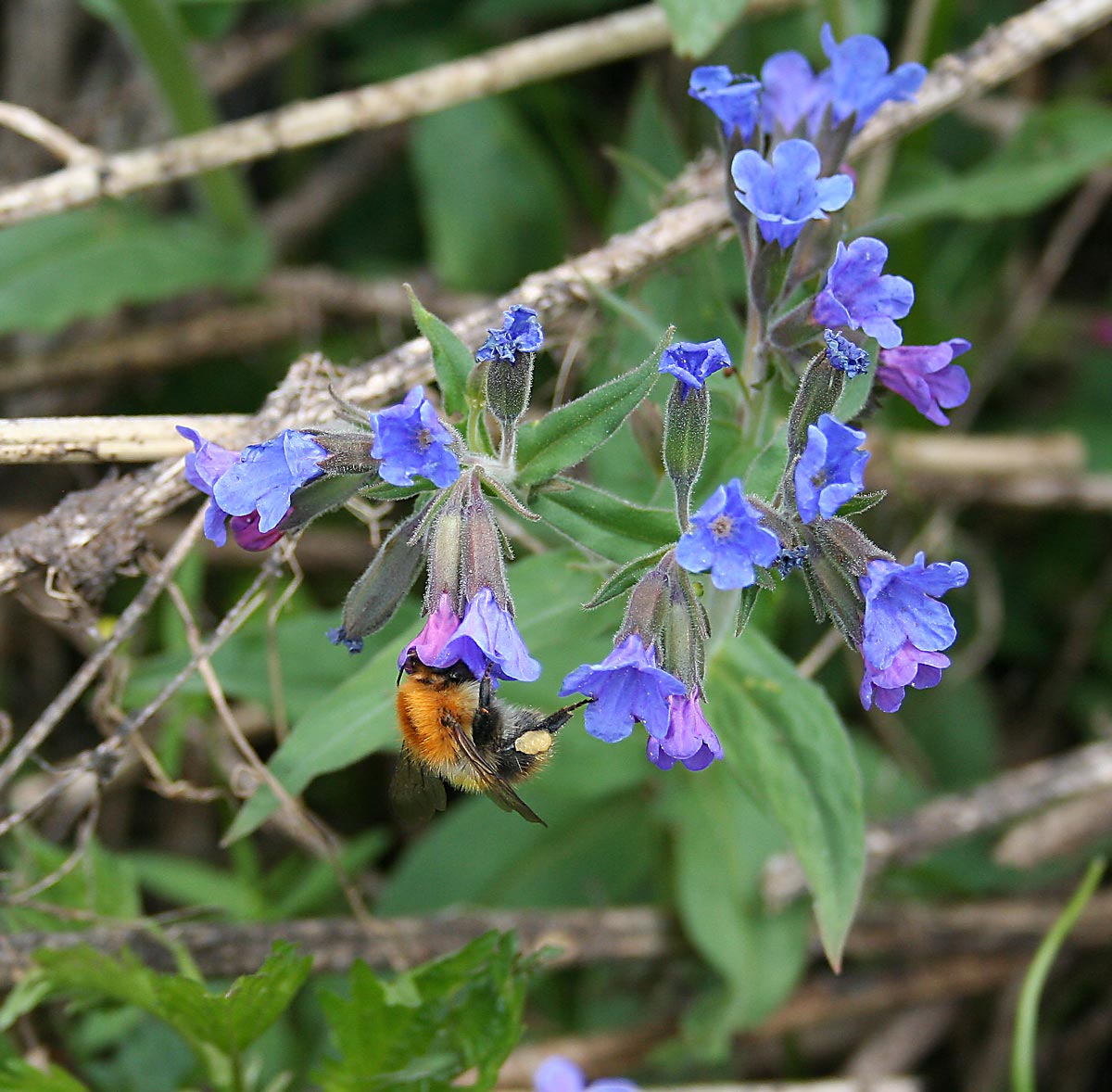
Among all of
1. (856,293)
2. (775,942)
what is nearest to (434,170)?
(856,293)

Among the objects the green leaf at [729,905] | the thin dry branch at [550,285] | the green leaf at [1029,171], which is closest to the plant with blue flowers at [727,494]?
the thin dry branch at [550,285]

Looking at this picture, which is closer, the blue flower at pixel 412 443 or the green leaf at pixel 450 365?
the blue flower at pixel 412 443

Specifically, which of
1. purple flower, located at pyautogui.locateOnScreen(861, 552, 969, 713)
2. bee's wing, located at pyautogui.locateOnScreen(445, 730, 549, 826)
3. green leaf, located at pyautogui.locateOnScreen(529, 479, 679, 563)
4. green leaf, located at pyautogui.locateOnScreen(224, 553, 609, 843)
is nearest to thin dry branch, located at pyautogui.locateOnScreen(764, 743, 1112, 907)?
green leaf, located at pyautogui.locateOnScreen(224, 553, 609, 843)

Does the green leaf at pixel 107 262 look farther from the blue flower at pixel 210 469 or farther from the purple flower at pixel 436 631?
the purple flower at pixel 436 631

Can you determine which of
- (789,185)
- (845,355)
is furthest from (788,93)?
(845,355)

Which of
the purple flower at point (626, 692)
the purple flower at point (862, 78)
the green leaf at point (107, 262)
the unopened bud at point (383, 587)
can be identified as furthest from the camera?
the green leaf at point (107, 262)

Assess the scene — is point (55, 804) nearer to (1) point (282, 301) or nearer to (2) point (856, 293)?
(1) point (282, 301)

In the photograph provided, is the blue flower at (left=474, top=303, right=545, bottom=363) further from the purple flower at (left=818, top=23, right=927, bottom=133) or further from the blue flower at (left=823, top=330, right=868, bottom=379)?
the purple flower at (left=818, top=23, right=927, bottom=133)

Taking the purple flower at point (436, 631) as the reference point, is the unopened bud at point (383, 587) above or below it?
below
